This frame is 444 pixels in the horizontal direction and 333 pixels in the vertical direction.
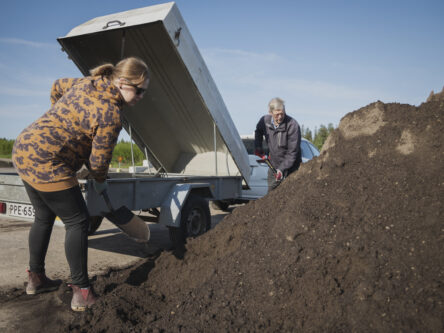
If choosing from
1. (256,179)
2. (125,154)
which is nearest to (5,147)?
(125,154)

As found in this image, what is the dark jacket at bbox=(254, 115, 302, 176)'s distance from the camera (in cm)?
462

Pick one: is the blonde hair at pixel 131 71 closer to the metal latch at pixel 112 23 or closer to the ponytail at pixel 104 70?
the ponytail at pixel 104 70

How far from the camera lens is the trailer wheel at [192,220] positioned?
430 cm

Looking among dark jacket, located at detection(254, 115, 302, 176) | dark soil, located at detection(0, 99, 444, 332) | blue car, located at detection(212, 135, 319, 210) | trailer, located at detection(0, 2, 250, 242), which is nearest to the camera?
dark soil, located at detection(0, 99, 444, 332)

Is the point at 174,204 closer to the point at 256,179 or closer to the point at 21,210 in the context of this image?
the point at 21,210

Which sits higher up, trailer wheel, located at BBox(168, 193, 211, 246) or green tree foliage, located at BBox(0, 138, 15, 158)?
green tree foliage, located at BBox(0, 138, 15, 158)

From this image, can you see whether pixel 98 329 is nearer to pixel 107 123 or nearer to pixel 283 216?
pixel 107 123

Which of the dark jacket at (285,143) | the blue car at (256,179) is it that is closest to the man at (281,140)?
the dark jacket at (285,143)

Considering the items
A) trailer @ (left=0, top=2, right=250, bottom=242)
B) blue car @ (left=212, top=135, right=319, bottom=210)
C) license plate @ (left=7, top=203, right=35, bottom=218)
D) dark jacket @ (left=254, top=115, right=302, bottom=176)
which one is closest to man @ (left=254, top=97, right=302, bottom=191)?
dark jacket @ (left=254, top=115, right=302, bottom=176)

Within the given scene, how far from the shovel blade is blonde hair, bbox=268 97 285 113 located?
240cm

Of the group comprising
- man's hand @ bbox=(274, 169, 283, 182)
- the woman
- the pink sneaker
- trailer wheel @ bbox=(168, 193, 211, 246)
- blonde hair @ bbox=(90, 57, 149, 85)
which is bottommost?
the pink sneaker

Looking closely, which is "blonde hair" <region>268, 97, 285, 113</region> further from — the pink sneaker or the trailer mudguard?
the pink sneaker

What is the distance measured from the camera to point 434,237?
7.95 feet

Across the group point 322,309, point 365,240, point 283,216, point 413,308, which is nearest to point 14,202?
point 283,216
